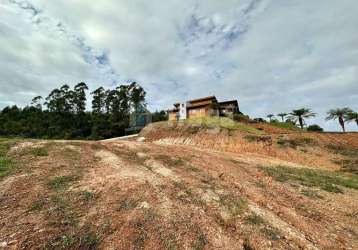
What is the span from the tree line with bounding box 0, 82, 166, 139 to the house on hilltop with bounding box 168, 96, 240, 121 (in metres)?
8.60

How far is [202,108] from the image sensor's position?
4172 cm

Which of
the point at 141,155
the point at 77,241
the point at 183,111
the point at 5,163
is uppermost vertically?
the point at 183,111

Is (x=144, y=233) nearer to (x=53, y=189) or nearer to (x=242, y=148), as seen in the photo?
(x=53, y=189)

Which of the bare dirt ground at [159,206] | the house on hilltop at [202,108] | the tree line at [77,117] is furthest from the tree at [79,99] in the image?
the bare dirt ground at [159,206]

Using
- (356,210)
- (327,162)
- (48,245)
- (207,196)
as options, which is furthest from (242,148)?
(48,245)

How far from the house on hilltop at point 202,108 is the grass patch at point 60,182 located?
110 feet

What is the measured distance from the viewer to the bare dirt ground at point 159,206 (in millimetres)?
4969

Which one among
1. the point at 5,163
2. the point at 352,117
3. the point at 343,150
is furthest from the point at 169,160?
the point at 352,117

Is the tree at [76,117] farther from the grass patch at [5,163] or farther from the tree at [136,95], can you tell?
the grass patch at [5,163]

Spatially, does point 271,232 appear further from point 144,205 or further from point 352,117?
point 352,117

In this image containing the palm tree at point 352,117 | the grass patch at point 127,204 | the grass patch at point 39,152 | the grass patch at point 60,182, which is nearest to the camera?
the grass patch at point 127,204

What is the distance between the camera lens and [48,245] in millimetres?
4418

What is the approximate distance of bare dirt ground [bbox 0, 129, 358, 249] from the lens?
4969mm

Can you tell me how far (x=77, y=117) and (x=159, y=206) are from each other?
169 feet
